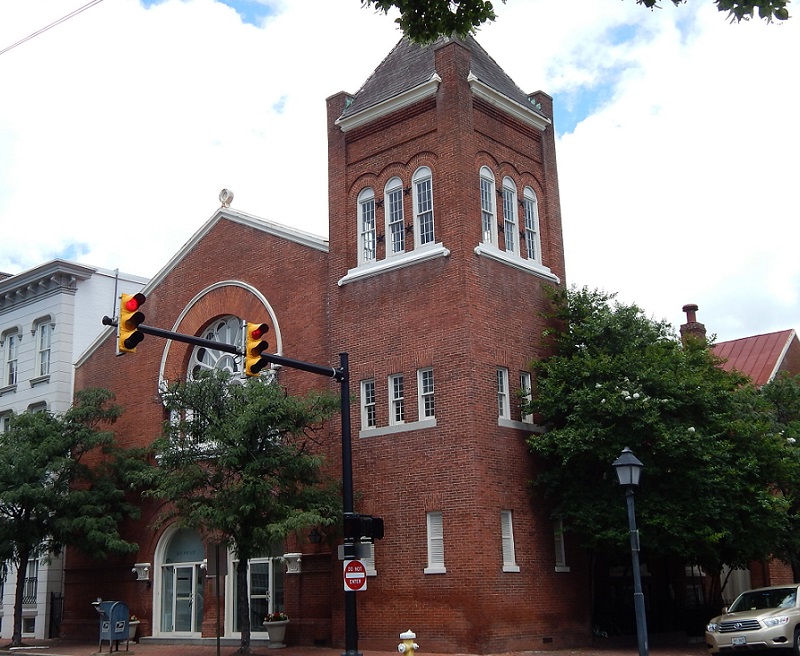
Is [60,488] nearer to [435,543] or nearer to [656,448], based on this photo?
[435,543]

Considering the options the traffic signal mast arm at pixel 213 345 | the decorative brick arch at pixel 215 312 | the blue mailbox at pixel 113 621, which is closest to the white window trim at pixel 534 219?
the decorative brick arch at pixel 215 312

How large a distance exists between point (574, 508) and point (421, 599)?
14.2 ft

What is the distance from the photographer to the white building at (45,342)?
115 feet

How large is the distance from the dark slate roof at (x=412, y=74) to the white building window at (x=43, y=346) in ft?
52.1

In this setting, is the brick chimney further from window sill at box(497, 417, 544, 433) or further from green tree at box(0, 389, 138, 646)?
green tree at box(0, 389, 138, 646)

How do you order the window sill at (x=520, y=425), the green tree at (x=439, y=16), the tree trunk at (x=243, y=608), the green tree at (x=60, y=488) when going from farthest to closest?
1. the green tree at (x=60, y=488)
2. the window sill at (x=520, y=425)
3. the tree trunk at (x=243, y=608)
4. the green tree at (x=439, y=16)

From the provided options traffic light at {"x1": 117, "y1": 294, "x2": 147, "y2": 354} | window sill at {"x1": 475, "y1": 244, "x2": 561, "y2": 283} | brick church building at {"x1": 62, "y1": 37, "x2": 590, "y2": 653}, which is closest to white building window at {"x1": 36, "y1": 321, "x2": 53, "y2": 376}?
brick church building at {"x1": 62, "y1": 37, "x2": 590, "y2": 653}

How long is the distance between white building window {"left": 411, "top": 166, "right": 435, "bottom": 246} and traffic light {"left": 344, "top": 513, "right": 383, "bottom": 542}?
8751 millimetres

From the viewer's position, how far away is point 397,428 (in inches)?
982

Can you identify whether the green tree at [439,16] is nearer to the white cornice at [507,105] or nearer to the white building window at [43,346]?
the white cornice at [507,105]

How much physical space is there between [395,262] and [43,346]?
17.8m

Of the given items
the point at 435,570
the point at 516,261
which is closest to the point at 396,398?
the point at 435,570

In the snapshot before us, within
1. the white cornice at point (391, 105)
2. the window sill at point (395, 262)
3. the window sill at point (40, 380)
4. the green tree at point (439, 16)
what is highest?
the white cornice at point (391, 105)

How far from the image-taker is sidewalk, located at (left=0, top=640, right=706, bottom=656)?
23453 mm
